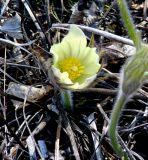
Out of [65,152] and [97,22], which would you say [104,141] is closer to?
[65,152]

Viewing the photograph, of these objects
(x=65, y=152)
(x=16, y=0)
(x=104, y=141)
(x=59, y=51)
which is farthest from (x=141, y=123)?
(x=16, y=0)

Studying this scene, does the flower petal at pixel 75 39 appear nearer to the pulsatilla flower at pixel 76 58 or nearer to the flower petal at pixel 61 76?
the pulsatilla flower at pixel 76 58

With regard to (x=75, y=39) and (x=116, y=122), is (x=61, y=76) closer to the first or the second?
(x=75, y=39)

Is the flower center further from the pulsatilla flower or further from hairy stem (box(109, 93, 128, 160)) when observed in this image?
hairy stem (box(109, 93, 128, 160))

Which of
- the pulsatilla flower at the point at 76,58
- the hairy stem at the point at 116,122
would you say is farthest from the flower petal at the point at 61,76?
the hairy stem at the point at 116,122

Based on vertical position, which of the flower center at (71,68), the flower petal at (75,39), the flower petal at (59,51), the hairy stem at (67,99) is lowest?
the hairy stem at (67,99)

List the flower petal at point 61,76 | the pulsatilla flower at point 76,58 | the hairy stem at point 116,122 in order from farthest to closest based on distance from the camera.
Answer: the pulsatilla flower at point 76,58
the flower petal at point 61,76
the hairy stem at point 116,122

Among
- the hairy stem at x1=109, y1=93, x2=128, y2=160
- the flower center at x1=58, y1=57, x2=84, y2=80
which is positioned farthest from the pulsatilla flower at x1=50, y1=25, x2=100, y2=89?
the hairy stem at x1=109, y1=93, x2=128, y2=160

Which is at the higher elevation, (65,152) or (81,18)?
(81,18)
